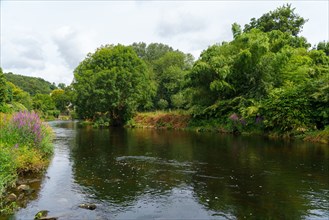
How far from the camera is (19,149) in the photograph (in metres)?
13.4

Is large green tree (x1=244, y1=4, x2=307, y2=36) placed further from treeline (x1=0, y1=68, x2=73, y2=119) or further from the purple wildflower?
treeline (x1=0, y1=68, x2=73, y2=119)

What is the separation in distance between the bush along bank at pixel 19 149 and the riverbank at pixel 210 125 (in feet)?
70.6

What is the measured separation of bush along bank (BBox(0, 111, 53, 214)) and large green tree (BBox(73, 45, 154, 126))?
95.0 feet

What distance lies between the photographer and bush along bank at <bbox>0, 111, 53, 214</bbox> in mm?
10633

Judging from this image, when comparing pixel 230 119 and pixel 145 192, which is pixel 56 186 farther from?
pixel 230 119

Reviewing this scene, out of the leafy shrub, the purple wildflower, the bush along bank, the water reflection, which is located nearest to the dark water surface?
the water reflection

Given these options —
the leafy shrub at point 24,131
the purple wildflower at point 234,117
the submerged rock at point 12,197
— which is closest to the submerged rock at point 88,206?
the submerged rock at point 12,197

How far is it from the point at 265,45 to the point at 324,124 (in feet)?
37.9

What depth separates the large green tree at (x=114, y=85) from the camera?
156ft

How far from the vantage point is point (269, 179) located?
525 inches

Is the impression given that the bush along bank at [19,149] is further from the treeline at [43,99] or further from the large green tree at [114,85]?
the treeline at [43,99]

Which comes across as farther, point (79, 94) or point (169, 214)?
point (79, 94)

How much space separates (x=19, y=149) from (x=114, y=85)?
34.2 meters

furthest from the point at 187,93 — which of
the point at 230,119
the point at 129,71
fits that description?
the point at 129,71
